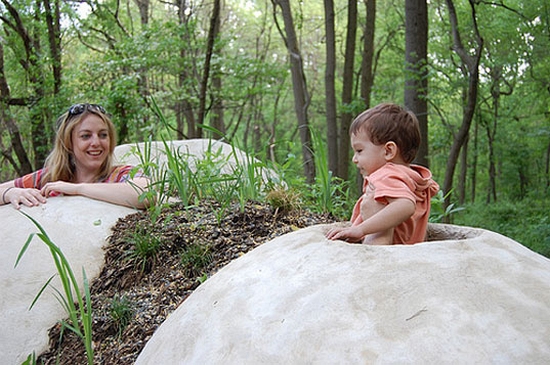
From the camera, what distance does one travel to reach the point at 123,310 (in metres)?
2.75

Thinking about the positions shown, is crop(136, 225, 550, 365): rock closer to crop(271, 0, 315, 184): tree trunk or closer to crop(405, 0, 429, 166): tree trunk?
crop(405, 0, 429, 166): tree trunk

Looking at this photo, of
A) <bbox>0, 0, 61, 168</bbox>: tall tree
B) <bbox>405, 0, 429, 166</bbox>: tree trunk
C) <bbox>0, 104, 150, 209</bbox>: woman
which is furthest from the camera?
<bbox>0, 0, 61, 168</bbox>: tall tree

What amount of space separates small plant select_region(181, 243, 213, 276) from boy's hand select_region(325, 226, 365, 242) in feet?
3.44

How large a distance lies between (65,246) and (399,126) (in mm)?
2167

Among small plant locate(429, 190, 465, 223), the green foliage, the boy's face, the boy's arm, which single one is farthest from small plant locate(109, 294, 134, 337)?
the green foliage

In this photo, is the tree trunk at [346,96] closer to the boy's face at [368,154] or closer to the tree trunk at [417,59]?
the tree trunk at [417,59]

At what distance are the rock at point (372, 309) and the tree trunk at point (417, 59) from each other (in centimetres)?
488

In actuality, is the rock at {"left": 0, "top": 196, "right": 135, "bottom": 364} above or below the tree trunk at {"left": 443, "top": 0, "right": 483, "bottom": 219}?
below

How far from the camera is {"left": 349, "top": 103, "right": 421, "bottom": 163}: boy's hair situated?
2.24 m

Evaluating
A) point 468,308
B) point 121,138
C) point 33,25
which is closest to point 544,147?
point 121,138

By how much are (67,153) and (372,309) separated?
10.6ft

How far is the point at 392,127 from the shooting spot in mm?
2232

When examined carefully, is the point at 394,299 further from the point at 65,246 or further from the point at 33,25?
the point at 33,25

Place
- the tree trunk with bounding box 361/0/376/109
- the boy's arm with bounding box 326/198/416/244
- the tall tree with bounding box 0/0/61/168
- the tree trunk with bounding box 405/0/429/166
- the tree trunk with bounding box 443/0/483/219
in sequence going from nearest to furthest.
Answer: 1. the boy's arm with bounding box 326/198/416/244
2. the tree trunk with bounding box 405/0/429/166
3. the tree trunk with bounding box 443/0/483/219
4. the tall tree with bounding box 0/0/61/168
5. the tree trunk with bounding box 361/0/376/109
